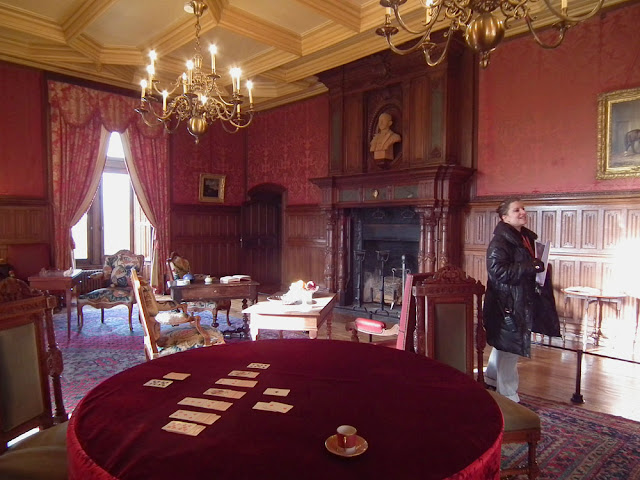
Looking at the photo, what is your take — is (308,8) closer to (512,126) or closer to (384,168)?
(384,168)

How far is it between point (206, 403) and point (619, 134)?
17.3 ft

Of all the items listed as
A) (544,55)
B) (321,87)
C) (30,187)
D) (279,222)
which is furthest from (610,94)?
(30,187)

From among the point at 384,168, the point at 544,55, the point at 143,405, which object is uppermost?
the point at 544,55

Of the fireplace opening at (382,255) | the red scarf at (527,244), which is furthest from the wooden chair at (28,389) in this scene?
the fireplace opening at (382,255)

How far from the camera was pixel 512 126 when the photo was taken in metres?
5.55

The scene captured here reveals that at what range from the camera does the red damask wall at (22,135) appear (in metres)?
6.36

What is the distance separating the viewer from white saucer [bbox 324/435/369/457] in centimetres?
110

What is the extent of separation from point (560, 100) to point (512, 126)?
607 mm

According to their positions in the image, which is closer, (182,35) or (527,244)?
(527,244)

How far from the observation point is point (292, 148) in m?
8.52

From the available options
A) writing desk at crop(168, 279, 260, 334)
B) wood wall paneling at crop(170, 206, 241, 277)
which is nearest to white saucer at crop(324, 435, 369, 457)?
writing desk at crop(168, 279, 260, 334)

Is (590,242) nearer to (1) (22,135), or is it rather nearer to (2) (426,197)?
(2) (426,197)

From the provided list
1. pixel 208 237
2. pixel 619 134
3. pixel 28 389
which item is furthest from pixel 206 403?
pixel 208 237

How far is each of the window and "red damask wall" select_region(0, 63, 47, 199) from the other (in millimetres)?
1344
